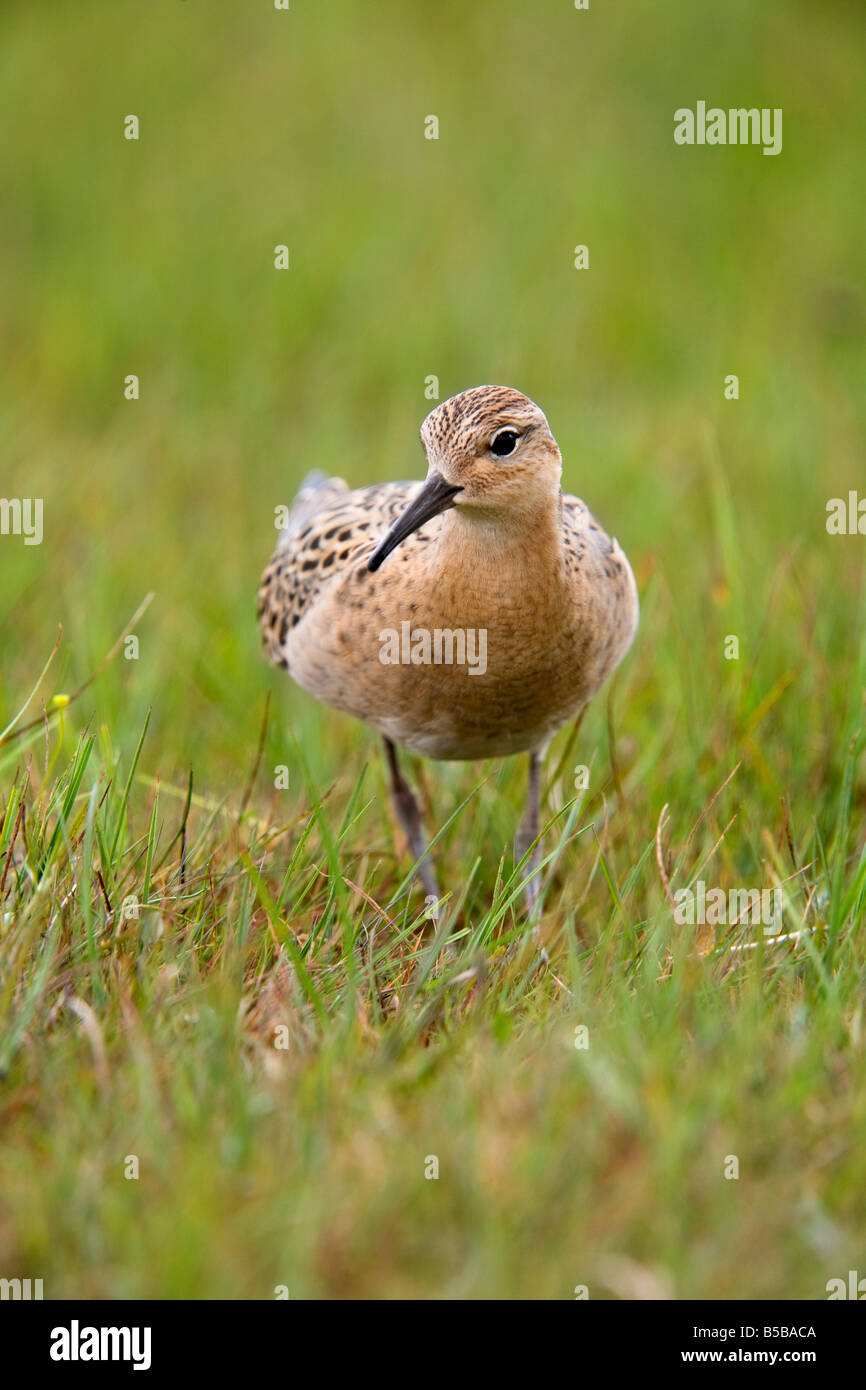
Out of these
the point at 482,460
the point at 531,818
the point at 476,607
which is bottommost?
the point at 531,818

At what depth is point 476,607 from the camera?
4.51 meters

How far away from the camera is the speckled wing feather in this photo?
521cm

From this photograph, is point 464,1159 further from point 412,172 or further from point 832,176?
point 832,176

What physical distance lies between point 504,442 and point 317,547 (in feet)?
4.28

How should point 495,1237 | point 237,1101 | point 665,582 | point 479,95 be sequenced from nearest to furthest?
1. point 495,1237
2. point 237,1101
3. point 665,582
4. point 479,95

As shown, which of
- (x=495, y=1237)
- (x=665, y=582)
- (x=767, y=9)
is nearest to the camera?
(x=495, y=1237)

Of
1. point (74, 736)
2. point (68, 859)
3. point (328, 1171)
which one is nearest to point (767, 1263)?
point (328, 1171)

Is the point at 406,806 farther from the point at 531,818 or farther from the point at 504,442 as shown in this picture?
the point at 504,442

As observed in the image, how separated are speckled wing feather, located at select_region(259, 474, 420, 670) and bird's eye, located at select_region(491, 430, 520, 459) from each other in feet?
2.42

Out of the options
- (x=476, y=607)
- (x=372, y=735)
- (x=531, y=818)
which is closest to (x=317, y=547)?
(x=372, y=735)

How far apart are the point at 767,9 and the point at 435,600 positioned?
36.5 ft

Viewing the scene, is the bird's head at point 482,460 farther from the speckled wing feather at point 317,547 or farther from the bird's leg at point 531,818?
the bird's leg at point 531,818

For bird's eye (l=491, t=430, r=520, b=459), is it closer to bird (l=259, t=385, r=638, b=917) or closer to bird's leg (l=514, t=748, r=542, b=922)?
bird (l=259, t=385, r=638, b=917)

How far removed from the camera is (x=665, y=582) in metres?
6.72
